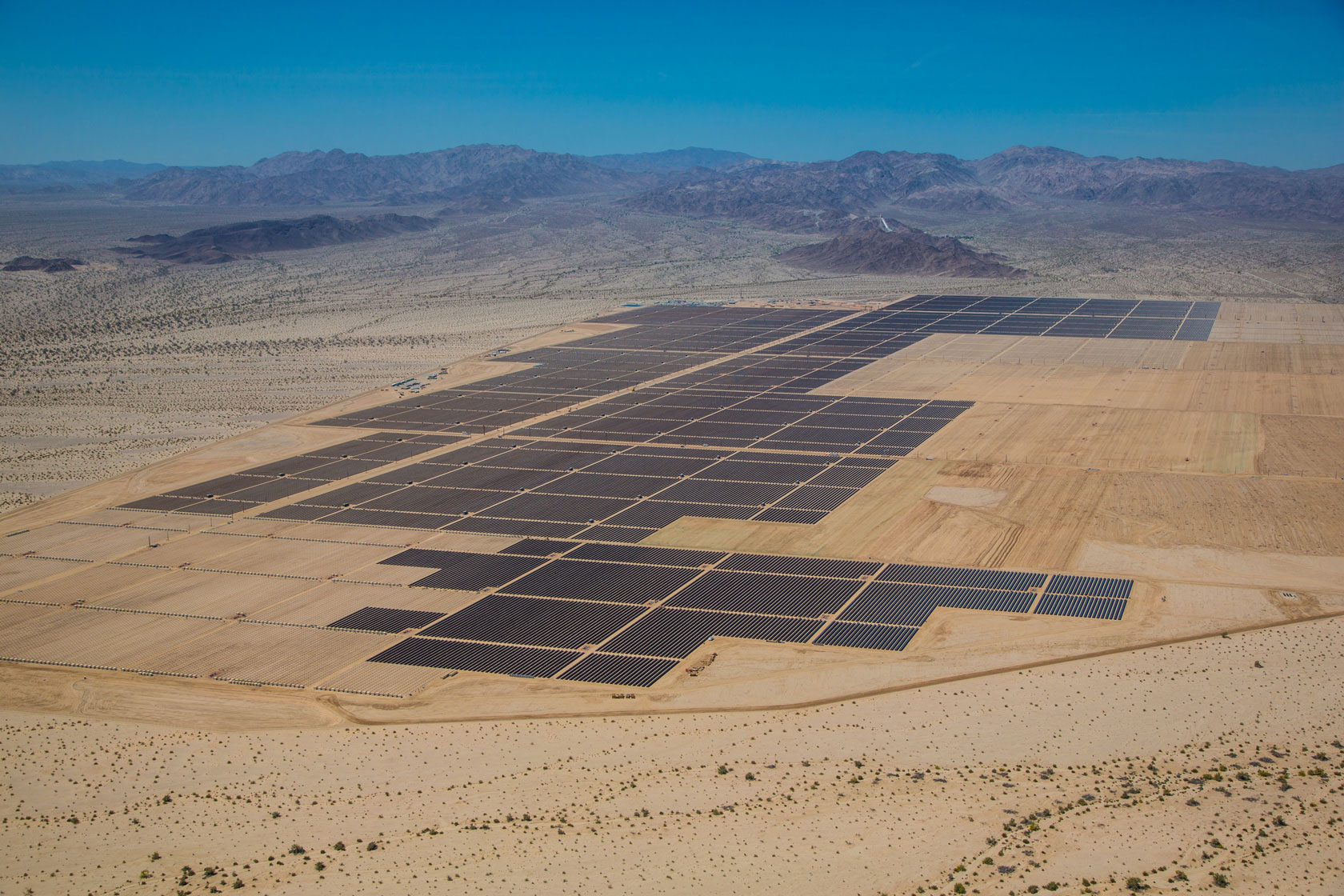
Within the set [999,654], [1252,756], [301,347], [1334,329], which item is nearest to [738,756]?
[999,654]

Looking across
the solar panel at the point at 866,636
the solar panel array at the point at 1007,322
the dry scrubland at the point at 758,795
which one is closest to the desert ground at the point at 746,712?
the dry scrubland at the point at 758,795

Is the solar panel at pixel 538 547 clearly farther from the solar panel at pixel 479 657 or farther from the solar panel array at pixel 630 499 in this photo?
the solar panel at pixel 479 657

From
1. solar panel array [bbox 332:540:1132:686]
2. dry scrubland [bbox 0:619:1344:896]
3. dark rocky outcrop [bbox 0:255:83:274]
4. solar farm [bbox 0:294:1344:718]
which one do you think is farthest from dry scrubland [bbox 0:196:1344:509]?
dry scrubland [bbox 0:619:1344:896]

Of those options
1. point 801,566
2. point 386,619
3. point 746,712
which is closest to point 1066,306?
point 801,566

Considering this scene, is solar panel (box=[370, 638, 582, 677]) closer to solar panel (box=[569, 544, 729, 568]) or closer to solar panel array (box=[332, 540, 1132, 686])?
solar panel array (box=[332, 540, 1132, 686])

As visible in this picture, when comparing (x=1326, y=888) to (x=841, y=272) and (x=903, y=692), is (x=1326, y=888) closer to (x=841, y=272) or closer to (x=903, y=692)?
(x=903, y=692)
